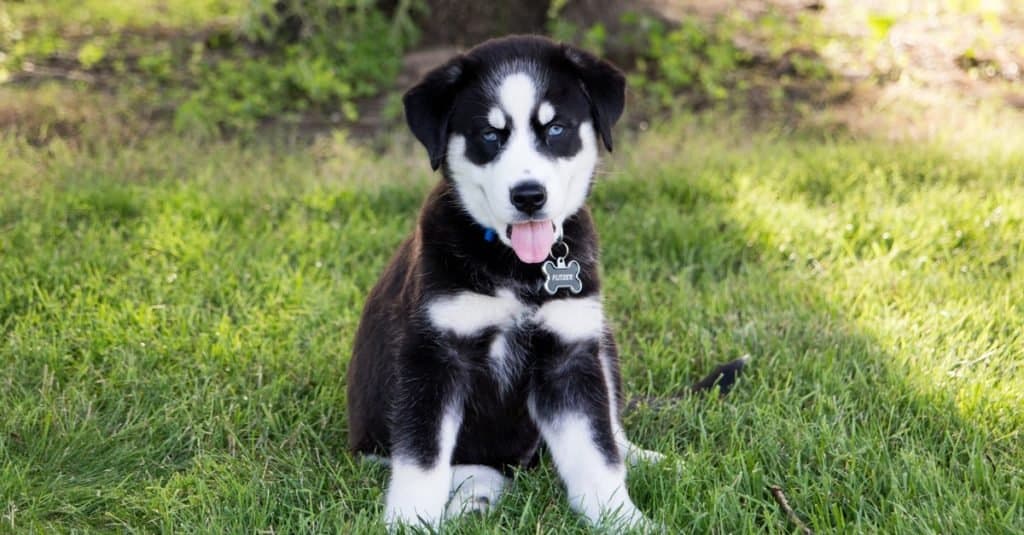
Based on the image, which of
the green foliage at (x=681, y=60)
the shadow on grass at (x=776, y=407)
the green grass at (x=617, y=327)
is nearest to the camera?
the shadow on grass at (x=776, y=407)

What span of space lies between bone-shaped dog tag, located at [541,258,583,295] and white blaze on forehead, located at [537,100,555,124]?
1.31ft

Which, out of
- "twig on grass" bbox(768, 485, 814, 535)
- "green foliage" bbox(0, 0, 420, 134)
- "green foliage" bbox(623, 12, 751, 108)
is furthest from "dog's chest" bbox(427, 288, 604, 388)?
"green foliage" bbox(623, 12, 751, 108)

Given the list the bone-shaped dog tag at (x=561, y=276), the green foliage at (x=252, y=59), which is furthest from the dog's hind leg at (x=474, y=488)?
the green foliage at (x=252, y=59)

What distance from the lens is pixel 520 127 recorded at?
2834mm

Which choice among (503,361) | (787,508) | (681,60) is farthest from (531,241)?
(681,60)

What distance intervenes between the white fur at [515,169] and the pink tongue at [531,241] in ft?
0.13

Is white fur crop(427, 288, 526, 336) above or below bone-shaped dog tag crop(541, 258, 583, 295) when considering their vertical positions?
below

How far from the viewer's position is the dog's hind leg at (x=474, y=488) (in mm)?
2857

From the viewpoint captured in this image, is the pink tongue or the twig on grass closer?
the twig on grass

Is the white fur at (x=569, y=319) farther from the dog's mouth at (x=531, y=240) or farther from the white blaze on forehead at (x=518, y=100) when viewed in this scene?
the white blaze on forehead at (x=518, y=100)

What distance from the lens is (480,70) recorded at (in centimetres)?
292

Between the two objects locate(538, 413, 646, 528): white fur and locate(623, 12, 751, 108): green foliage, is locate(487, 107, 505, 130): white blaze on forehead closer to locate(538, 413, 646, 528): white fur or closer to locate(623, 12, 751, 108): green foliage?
→ locate(538, 413, 646, 528): white fur

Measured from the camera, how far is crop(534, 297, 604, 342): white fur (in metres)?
2.86

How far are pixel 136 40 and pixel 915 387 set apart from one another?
23.3 ft
